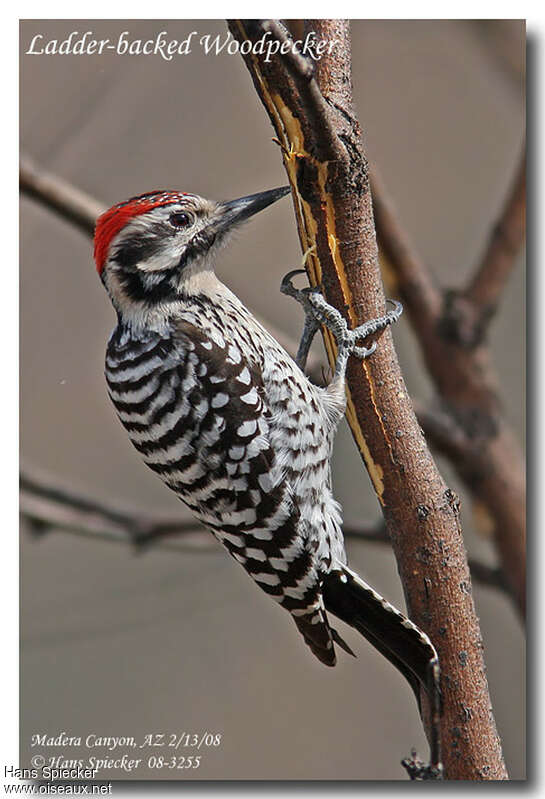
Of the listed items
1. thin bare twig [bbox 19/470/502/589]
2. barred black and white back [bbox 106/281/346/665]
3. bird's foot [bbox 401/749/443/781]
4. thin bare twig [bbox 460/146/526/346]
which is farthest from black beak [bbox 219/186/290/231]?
bird's foot [bbox 401/749/443/781]

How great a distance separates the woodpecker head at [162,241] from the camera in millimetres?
2420

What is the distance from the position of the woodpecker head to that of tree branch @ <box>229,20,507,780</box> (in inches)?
10.1

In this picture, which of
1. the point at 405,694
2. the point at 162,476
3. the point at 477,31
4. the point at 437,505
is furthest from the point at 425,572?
the point at 477,31

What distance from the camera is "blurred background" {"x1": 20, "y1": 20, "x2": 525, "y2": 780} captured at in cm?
268

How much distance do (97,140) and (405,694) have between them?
1.98 metres

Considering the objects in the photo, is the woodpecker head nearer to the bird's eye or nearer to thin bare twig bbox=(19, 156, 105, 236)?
the bird's eye

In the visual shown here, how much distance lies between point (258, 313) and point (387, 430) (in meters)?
0.71

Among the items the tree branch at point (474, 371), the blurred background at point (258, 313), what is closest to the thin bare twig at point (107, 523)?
the blurred background at point (258, 313)

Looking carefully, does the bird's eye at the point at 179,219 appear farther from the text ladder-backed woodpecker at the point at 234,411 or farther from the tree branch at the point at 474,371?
the tree branch at the point at 474,371

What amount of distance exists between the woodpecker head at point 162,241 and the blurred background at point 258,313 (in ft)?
0.42

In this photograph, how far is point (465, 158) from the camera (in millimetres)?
2906

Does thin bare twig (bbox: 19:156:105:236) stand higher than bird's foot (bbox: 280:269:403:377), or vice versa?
thin bare twig (bbox: 19:156:105:236)

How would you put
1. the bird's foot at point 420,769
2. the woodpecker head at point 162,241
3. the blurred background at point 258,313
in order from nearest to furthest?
the woodpecker head at point 162,241 < the bird's foot at point 420,769 < the blurred background at point 258,313

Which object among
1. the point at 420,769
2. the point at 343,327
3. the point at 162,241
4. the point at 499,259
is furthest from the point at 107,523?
the point at 499,259
